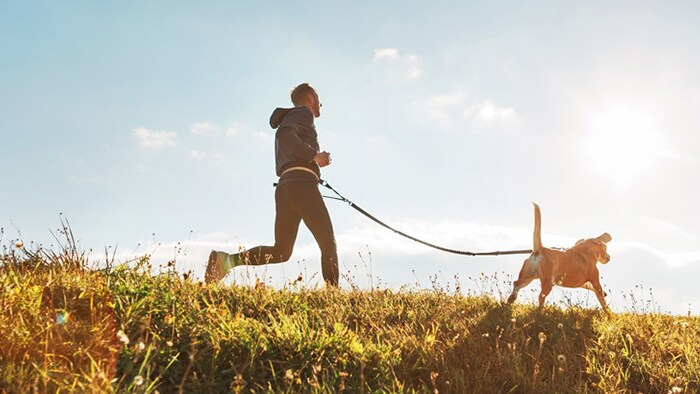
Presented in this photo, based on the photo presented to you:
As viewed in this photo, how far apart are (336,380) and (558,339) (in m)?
2.76

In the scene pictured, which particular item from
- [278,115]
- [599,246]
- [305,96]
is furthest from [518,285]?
[278,115]

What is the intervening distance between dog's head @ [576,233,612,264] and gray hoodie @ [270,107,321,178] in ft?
13.8

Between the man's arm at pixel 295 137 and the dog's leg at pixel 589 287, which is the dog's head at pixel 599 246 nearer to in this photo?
the dog's leg at pixel 589 287

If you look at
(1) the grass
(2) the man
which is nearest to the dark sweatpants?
(2) the man

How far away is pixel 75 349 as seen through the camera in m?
3.67

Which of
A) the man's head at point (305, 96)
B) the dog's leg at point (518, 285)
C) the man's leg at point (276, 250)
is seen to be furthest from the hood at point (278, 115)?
the dog's leg at point (518, 285)

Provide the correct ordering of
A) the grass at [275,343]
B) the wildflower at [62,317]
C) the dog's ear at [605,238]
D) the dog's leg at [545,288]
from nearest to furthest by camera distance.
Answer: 1. the grass at [275,343]
2. the wildflower at [62,317]
3. the dog's leg at [545,288]
4. the dog's ear at [605,238]

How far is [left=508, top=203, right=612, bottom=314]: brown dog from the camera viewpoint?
7.72 m

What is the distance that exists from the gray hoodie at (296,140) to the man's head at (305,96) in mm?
233

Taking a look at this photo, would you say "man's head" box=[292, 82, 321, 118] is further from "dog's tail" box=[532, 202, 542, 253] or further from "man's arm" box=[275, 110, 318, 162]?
"dog's tail" box=[532, 202, 542, 253]

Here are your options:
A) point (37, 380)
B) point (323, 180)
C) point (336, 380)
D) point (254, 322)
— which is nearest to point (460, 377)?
point (336, 380)

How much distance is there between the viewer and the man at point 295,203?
7062 millimetres

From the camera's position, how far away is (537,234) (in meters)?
7.63

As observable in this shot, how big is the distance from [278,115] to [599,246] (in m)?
5.07
